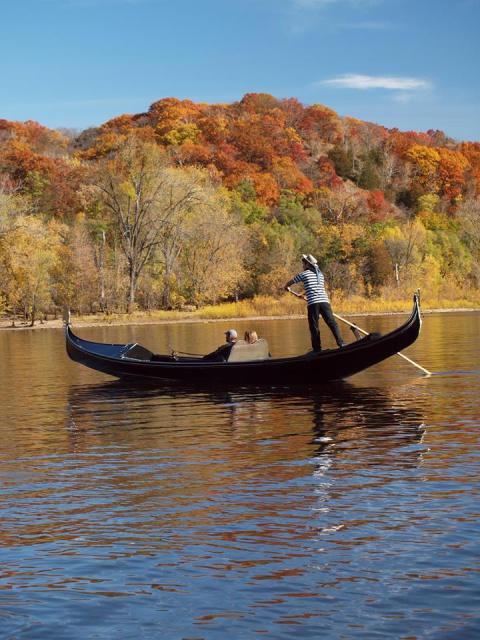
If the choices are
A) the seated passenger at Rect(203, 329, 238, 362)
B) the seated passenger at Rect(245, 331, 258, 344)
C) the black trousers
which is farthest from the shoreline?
the black trousers

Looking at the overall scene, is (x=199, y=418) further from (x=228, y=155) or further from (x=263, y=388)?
(x=228, y=155)

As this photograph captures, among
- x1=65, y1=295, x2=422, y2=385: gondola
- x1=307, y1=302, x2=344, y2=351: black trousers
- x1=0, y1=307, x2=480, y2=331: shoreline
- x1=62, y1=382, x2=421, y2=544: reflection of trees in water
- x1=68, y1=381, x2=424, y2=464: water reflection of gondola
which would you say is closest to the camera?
x1=62, y1=382, x2=421, y2=544: reflection of trees in water

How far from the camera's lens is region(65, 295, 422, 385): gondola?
1689 centimetres

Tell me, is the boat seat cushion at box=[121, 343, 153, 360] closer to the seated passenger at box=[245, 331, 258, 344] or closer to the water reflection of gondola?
the water reflection of gondola

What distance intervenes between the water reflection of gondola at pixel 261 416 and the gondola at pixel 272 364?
25cm

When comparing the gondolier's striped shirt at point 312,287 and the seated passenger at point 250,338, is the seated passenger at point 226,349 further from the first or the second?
the gondolier's striped shirt at point 312,287

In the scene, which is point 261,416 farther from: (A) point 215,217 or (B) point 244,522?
(A) point 215,217

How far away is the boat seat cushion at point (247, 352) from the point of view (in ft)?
58.8

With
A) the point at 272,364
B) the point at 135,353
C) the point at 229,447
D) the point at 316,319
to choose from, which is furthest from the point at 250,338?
the point at 229,447

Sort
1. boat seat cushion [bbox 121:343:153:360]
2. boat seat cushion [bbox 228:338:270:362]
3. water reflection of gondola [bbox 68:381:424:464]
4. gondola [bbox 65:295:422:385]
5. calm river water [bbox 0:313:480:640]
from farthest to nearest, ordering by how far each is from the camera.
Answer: boat seat cushion [bbox 121:343:153:360] → boat seat cushion [bbox 228:338:270:362] → gondola [bbox 65:295:422:385] → water reflection of gondola [bbox 68:381:424:464] → calm river water [bbox 0:313:480:640]

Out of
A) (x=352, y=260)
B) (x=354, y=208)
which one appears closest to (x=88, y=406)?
(x=352, y=260)

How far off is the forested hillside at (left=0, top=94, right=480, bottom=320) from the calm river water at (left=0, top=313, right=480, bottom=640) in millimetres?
38536

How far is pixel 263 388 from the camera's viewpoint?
1820 centimetres

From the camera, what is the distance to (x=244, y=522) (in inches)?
305
